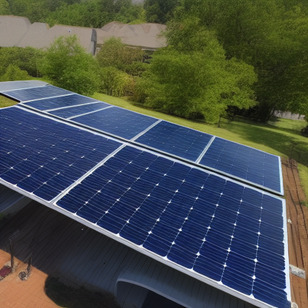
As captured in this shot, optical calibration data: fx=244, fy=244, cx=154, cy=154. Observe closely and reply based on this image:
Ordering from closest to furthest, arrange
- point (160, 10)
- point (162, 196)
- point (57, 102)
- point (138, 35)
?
1. point (162, 196)
2. point (57, 102)
3. point (138, 35)
4. point (160, 10)

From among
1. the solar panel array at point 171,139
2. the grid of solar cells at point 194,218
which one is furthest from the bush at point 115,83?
the grid of solar cells at point 194,218

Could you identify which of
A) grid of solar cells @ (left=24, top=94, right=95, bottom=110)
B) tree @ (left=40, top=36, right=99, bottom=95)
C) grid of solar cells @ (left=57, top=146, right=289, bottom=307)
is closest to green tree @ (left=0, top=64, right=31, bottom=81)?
tree @ (left=40, top=36, right=99, bottom=95)

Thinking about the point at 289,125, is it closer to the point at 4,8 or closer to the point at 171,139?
the point at 171,139

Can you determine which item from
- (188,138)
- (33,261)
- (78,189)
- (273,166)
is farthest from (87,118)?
(273,166)

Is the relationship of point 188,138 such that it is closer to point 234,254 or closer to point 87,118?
point 87,118

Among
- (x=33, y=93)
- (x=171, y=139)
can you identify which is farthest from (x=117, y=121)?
(x=33, y=93)

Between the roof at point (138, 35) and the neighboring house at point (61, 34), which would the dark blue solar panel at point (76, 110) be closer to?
the neighboring house at point (61, 34)
